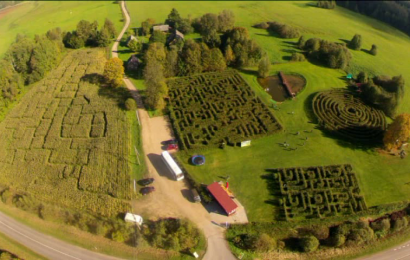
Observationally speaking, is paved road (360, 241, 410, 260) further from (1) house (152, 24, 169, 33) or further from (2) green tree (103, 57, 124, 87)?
(1) house (152, 24, 169, 33)

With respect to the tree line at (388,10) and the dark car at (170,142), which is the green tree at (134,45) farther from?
the tree line at (388,10)

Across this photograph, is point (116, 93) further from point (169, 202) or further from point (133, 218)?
point (133, 218)

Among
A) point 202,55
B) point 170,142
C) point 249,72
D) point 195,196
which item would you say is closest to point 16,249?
point 195,196

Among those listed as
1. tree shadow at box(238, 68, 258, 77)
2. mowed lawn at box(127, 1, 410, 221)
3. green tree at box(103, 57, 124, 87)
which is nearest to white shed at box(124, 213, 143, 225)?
mowed lawn at box(127, 1, 410, 221)

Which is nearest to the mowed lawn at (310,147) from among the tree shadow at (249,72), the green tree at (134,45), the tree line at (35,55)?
the tree shadow at (249,72)

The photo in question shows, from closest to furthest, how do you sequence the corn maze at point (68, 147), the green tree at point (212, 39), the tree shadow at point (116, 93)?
the corn maze at point (68, 147) → the tree shadow at point (116, 93) → the green tree at point (212, 39)

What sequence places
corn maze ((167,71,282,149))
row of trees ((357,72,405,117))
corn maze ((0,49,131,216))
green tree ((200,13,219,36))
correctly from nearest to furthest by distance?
corn maze ((0,49,131,216))
corn maze ((167,71,282,149))
row of trees ((357,72,405,117))
green tree ((200,13,219,36))
